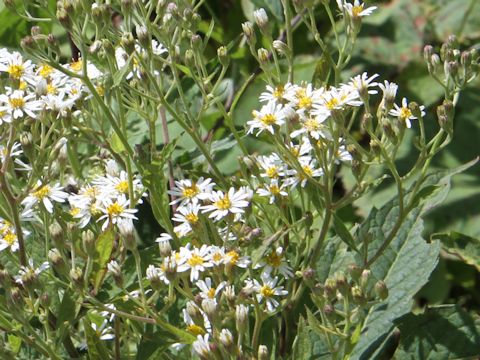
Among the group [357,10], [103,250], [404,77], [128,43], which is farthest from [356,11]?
[404,77]

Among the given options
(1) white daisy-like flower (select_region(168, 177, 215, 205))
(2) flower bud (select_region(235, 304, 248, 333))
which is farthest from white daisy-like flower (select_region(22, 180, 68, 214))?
(2) flower bud (select_region(235, 304, 248, 333))

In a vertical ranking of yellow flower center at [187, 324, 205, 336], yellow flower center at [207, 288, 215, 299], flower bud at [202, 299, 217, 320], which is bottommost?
yellow flower center at [187, 324, 205, 336]

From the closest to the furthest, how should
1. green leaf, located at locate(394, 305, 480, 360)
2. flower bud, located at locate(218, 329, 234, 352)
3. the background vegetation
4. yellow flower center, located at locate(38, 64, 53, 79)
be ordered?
1. flower bud, located at locate(218, 329, 234, 352)
2. yellow flower center, located at locate(38, 64, 53, 79)
3. green leaf, located at locate(394, 305, 480, 360)
4. the background vegetation

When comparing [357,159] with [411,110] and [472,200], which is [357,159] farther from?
[472,200]

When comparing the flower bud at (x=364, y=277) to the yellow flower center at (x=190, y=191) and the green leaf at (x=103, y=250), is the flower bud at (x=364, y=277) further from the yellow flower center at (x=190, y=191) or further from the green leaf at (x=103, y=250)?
the green leaf at (x=103, y=250)

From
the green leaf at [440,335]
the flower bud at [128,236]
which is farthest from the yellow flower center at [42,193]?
the green leaf at [440,335]

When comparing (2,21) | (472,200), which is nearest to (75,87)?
(2,21)

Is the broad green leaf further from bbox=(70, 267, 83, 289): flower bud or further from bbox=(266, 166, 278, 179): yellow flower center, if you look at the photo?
bbox=(70, 267, 83, 289): flower bud
